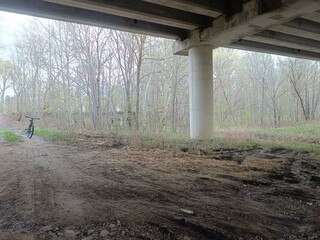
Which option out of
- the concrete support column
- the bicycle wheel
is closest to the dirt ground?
the concrete support column

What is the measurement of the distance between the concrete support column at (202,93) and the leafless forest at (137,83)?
10.5 feet

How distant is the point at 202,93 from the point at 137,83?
547 cm

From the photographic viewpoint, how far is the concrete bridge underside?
8711 mm

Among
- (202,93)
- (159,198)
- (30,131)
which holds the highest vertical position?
(202,93)

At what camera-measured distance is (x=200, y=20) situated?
11109mm

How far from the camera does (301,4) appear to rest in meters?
7.86

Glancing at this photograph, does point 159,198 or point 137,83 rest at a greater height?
point 137,83

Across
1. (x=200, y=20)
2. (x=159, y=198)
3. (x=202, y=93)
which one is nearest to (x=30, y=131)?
(x=202, y=93)

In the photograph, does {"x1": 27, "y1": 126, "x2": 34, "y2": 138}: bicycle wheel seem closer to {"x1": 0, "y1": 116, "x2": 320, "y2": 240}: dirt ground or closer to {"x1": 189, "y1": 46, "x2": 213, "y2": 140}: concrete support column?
{"x1": 0, "y1": 116, "x2": 320, "y2": 240}: dirt ground

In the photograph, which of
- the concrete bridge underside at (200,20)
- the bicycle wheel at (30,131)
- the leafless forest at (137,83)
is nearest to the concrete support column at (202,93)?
the concrete bridge underside at (200,20)

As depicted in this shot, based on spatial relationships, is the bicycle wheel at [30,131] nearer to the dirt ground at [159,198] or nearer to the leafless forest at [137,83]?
the leafless forest at [137,83]

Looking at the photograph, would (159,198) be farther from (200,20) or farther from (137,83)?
(137,83)

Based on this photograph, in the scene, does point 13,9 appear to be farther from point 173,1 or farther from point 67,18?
point 173,1

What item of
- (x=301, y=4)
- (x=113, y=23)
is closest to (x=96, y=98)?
(x=113, y=23)
